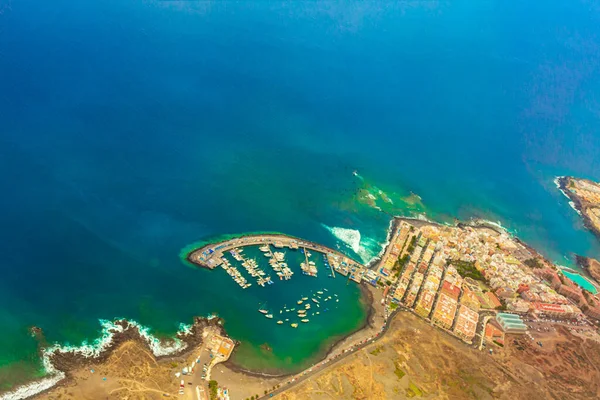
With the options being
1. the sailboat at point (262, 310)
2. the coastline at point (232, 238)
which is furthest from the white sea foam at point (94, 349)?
the coastline at point (232, 238)

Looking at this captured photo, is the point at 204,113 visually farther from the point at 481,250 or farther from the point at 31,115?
the point at 481,250

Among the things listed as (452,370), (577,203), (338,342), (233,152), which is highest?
(233,152)

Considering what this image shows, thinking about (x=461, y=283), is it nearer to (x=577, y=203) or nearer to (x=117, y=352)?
(x=577, y=203)

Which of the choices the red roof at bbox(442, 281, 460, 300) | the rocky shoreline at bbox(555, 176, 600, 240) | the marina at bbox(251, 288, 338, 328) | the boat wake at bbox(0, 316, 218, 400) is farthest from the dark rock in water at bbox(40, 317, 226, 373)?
the rocky shoreline at bbox(555, 176, 600, 240)

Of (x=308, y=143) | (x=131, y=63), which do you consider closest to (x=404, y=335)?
(x=308, y=143)

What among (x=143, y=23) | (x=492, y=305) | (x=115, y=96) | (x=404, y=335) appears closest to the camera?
(x=404, y=335)

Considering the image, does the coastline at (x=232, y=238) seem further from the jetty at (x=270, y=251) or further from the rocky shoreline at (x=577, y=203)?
the rocky shoreline at (x=577, y=203)

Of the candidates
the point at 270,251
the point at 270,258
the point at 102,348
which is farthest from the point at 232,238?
the point at 102,348
